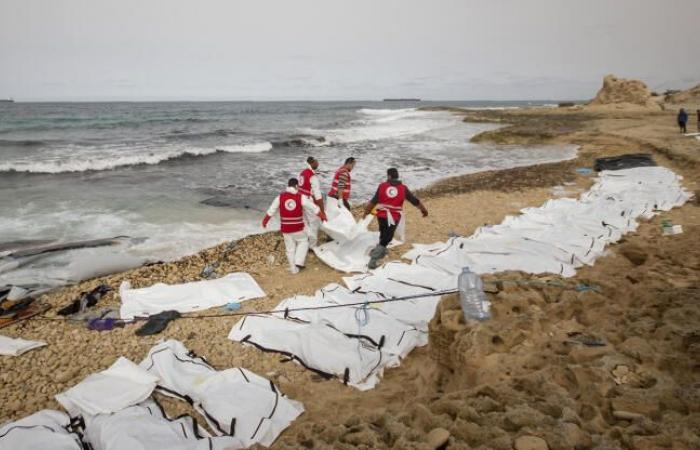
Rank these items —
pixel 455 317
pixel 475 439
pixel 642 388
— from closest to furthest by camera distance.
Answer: pixel 475 439 → pixel 642 388 → pixel 455 317

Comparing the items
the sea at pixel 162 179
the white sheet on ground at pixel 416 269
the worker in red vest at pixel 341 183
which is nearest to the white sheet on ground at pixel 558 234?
the white sheet on ground at pixel 416 269

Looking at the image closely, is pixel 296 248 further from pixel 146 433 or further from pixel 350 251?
pixel 146 433

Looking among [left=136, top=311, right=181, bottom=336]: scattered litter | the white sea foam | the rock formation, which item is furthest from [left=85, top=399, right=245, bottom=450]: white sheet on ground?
the rock formation

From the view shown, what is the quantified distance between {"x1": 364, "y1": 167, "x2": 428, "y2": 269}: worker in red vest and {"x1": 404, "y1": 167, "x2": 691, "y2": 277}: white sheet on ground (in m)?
0.55

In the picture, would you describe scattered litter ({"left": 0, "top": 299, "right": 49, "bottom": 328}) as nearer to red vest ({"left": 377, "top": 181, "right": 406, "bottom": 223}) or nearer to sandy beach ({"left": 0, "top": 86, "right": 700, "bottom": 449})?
sandy beach ({"left": 0, "top": 86, "right": 700, "bottom": 449})

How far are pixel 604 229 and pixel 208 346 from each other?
22.2ft

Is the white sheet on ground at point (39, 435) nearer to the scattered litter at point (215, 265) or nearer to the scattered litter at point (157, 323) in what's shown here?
the scattered litter at point (157, 323)

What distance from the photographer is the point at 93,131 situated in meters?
31.5

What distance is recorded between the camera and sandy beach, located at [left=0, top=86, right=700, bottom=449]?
2344 millimetres

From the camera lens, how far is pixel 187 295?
18.4ft

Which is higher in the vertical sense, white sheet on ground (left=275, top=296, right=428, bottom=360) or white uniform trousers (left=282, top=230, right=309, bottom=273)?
white uniform trousers (left=282, top=230, right=309, bottom=273)

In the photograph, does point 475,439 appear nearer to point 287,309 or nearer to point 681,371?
point 681,371

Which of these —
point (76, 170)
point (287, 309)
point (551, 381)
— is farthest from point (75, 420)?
point (76, 170)

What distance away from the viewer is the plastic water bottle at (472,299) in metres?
3.74
